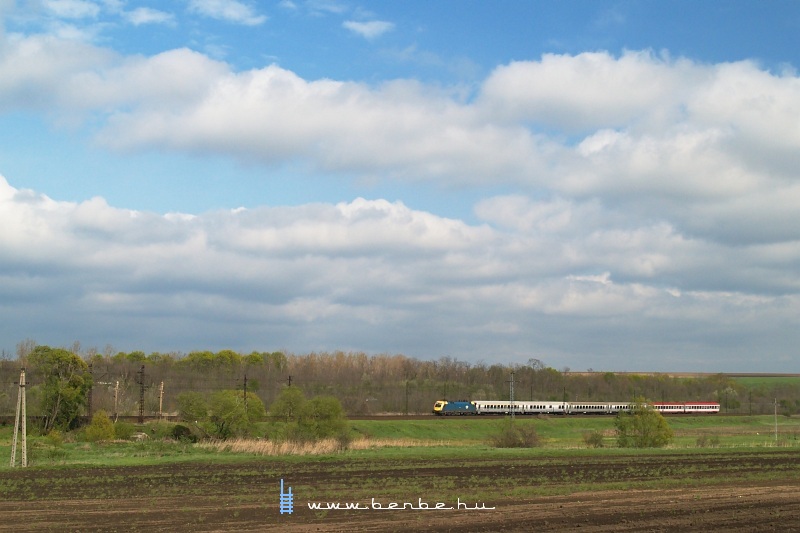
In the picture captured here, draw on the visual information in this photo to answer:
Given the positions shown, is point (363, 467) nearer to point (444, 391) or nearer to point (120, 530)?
point (120, 530)

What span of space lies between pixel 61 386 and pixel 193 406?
18.9m

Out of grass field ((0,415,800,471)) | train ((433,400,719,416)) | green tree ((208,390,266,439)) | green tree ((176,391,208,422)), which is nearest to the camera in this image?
grass field ((0,415,800,471))

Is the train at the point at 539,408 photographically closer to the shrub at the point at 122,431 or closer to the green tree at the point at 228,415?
the green tree at the point at 228,415

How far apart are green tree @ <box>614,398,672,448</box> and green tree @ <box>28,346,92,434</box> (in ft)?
149

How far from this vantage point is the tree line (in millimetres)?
82000

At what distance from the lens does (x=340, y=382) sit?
130 m

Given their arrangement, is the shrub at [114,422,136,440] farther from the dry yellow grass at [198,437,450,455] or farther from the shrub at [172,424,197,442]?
the dry yellow grass at [198,437,450,455]

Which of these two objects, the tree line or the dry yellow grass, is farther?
the tree line

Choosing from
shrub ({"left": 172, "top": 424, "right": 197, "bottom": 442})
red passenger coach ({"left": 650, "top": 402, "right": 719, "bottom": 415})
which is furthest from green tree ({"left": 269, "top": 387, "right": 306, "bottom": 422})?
red passenger coach ({"left": 650, "top": 402, "right": 719, "bottom": 415})

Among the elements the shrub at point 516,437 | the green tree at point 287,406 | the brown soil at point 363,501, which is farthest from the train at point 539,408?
the brown soil at point 363,501

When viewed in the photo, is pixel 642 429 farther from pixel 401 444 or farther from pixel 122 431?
pixel 122 431

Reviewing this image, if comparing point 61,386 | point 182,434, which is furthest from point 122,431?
point 61,386

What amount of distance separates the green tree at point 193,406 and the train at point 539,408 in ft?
136

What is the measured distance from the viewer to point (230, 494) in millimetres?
25453
